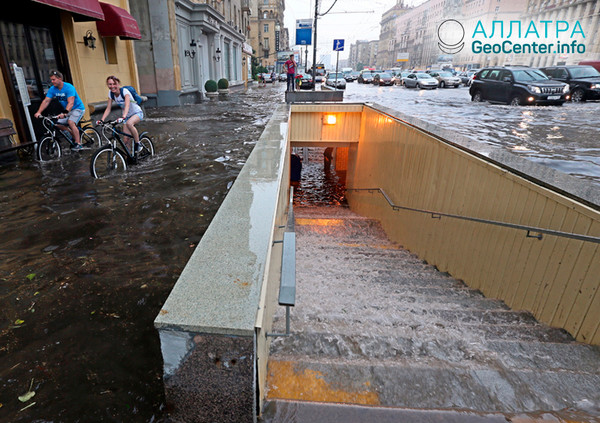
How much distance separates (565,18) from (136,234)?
89.9m

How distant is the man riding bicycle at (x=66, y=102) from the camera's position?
7273mm

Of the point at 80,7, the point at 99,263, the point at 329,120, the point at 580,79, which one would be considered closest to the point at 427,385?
the point at 99,263

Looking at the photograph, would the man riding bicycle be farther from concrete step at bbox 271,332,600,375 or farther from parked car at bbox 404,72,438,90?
parked car at bbox 404,72,438,90

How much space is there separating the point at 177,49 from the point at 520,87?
1711 cm

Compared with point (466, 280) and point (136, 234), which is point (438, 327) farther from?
point (136, 234)

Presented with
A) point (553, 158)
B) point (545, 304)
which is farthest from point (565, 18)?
point (545, 304)

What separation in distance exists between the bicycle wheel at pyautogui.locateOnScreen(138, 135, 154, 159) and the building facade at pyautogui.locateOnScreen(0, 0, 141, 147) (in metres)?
2.93

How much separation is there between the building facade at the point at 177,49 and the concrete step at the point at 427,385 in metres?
18.7

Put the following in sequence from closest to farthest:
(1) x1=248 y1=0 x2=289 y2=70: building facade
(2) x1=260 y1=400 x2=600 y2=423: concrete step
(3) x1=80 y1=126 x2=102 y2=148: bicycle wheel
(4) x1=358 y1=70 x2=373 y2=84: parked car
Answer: (2) x1=260 y1=400 x2=600 y2=423: concrete step, (3) x1=80 y1=126 x2=102 y2=148: bicycle wheel, (4) x1=358 y1=70 x2=373 y2=84: parked car, (1) x1=248 y1=0 x2=289 y2=70: building facade

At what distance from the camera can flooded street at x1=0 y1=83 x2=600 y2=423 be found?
2.12 metres

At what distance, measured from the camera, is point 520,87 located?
628 inches

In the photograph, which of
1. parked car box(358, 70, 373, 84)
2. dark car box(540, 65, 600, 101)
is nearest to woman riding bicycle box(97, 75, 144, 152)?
dark car box(540, 65, 600, 101)

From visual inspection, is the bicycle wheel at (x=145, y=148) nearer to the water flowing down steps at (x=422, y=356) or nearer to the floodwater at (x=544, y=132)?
the water flowing down steps at (x=422, y=356)

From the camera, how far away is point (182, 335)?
167 centimetres
